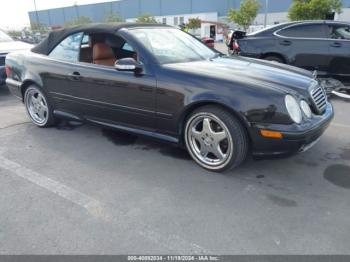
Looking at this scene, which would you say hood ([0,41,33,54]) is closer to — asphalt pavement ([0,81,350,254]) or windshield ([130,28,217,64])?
asphalt pavement ([0,81,350,254])

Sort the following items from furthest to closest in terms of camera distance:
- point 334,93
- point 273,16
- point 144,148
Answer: point 273,16 → point 334,93 → point 144,148

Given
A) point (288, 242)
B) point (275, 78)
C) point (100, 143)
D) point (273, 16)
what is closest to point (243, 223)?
point (288, 242)

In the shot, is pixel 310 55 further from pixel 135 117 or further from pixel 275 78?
pixel 135 117

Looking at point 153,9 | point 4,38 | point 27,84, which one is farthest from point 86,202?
point 153,9

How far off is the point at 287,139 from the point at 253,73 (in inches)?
32.1

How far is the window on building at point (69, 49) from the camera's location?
168 inches

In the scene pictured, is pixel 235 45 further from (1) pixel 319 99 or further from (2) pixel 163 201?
(2) pixel 163 201

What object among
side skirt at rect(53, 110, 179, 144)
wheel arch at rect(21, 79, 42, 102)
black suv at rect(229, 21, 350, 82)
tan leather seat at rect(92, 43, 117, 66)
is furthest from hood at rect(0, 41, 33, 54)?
black suv at rect(229, 21, 350, 82)

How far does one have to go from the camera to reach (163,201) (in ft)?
9.51

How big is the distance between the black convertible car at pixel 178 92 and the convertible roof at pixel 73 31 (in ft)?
0.05

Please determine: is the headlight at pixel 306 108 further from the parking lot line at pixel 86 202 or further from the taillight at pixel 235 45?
the taillight at pixel 235 45

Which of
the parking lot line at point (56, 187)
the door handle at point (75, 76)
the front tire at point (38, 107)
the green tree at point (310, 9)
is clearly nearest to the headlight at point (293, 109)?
the parking lot line at point (56, 187)

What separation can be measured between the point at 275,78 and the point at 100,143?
2.32 meters

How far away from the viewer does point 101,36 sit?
4195 millimetres
